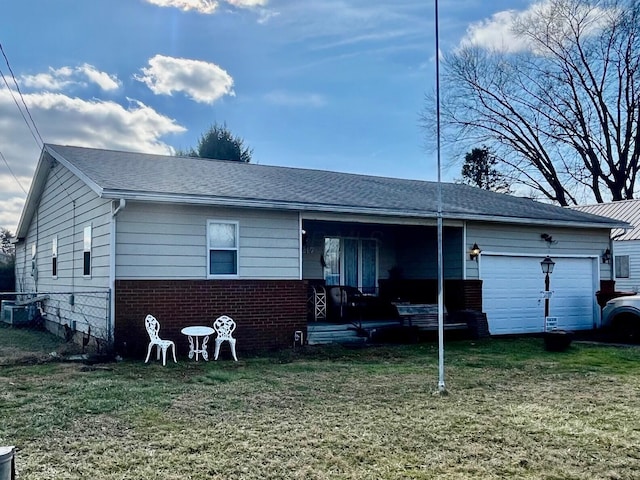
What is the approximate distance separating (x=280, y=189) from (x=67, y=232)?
5184 mm

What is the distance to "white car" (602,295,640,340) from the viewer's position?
1289 centimetres

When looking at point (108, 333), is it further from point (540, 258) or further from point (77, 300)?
point (540, 258)

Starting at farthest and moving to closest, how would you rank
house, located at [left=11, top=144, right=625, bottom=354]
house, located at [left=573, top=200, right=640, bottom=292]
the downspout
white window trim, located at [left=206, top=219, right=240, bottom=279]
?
1. house, located at [left=573, top=200, right=640, bottom=292]
2. white window trim, located at [left=206, top=219, right=240, bottom=279]
3. house, located at [left=11, top=144, right=625, bottom=354]
4. the downspout

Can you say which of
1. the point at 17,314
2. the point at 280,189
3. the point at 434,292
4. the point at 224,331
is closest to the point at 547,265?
the point at 434,292

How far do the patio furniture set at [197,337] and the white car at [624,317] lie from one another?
8.88m

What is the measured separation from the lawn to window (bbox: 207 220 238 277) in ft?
6.29

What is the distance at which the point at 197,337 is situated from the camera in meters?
9.84

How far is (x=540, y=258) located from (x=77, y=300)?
1113 centimetres

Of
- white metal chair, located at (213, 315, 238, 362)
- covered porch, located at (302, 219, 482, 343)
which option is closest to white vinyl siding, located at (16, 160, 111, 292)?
white metal chair, located at (213, 315, 238, 362)

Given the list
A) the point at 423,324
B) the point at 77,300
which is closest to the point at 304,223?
the point at 423,324

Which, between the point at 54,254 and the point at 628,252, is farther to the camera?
the point at 628,252

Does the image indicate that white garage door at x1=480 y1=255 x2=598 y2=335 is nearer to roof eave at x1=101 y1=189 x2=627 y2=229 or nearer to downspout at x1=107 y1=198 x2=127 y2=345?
roof eave at x1=101 y1=189 x2=627 y2=229

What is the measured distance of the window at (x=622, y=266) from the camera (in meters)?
23.9

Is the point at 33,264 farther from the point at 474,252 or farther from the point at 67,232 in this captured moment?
the point at 474,252
